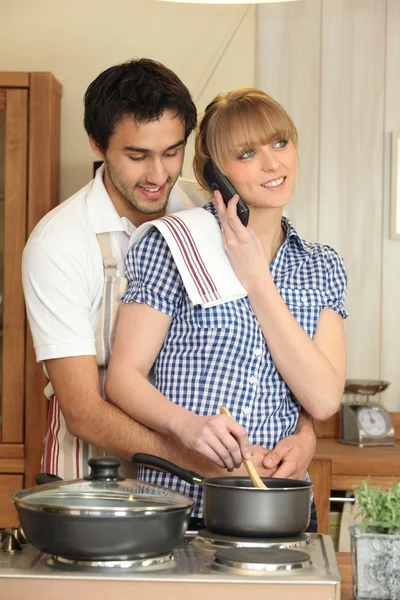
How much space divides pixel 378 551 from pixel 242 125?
3.04 ft

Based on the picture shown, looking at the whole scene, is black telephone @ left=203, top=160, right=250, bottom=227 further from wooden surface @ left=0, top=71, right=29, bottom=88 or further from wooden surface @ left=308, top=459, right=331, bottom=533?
wooden surface @ left=0, top=71, right=29, bottom=88

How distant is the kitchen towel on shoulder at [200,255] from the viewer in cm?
167

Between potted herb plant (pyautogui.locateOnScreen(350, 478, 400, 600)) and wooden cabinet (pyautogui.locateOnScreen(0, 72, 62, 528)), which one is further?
wooden cabinet (pyautogui.locateOnScreen(0, 72, 62, 528))

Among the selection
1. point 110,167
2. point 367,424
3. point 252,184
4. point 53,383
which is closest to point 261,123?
point 252,184

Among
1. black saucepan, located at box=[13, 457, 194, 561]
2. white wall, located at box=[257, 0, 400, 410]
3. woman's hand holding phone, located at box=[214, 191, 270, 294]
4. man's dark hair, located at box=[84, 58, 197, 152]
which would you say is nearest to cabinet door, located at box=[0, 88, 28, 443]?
white wall, located at box=[257, 0, 400, 410]

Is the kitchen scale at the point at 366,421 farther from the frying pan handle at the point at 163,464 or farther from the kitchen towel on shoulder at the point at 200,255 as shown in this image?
the frying pan handle at the point at 163,464

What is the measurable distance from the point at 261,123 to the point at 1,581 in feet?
3.35

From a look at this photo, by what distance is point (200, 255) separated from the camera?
1.72 meters

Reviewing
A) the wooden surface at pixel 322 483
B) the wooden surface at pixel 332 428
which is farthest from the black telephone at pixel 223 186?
the wooden surface at pixel 332 428

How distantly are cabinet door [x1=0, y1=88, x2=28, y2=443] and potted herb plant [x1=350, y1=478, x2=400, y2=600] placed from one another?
212 centimetres

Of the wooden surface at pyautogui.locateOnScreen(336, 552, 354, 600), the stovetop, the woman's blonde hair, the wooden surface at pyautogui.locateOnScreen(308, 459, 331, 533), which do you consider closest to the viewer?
the stovetop

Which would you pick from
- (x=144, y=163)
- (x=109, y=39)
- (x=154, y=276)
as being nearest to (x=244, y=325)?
(x=154, y=276)

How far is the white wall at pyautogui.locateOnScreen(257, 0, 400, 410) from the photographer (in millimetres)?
3389

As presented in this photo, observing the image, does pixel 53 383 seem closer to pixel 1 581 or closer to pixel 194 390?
pixel 194 390
